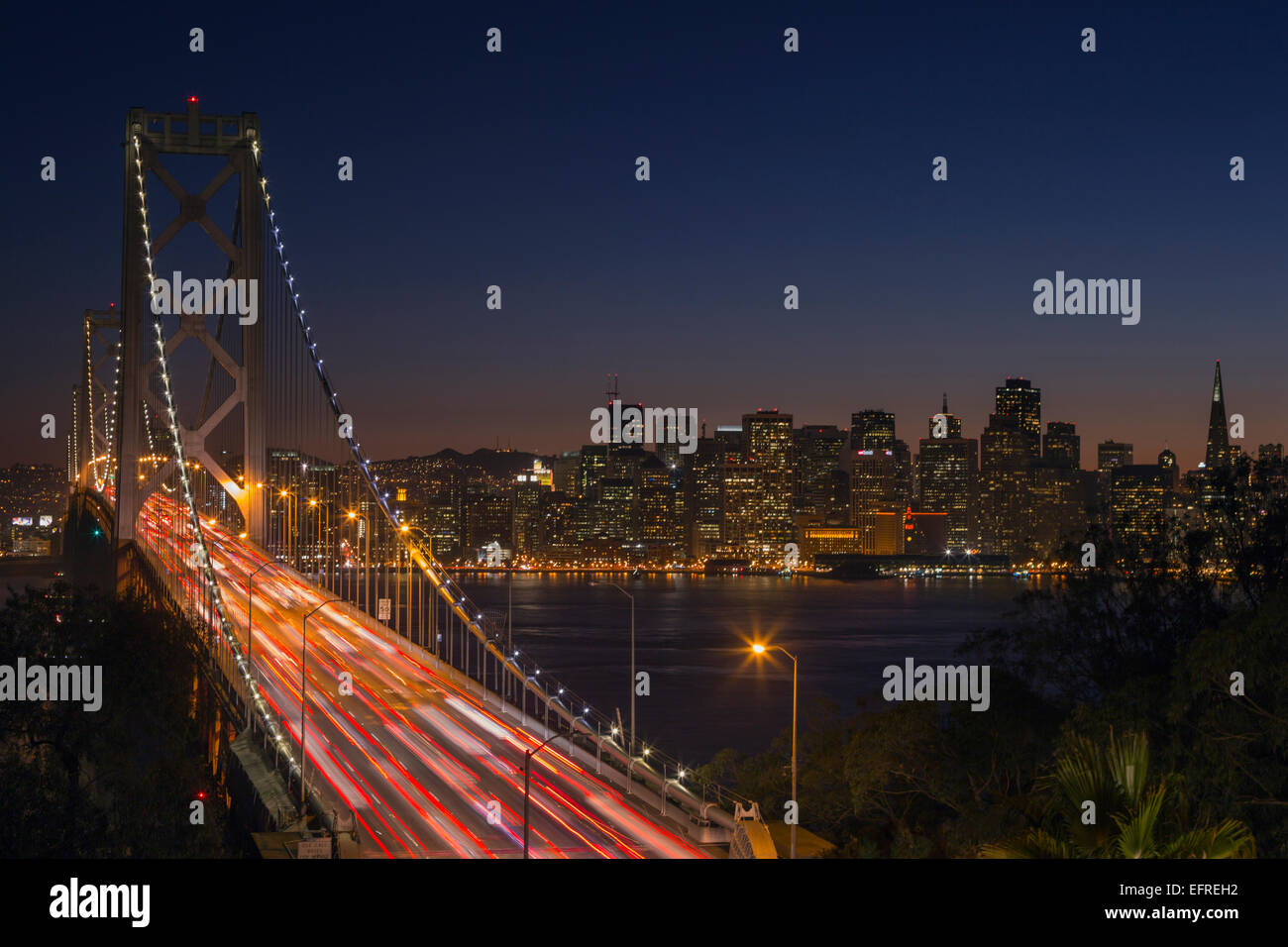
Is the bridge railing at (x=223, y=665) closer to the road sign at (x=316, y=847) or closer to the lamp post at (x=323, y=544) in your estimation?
the road sign at (x=316, y=847)

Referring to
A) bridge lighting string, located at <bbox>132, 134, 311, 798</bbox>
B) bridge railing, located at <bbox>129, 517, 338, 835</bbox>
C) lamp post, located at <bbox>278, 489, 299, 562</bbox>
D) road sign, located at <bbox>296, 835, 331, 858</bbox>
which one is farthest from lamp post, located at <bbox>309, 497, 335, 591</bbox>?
road sign, located at <bbox>296, 835, 331, 858</bbox>

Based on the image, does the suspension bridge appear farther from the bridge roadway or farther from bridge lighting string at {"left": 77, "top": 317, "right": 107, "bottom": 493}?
bridge lighting string at {"left": 77, "top": 317, "right": 107, "bottom": 493}

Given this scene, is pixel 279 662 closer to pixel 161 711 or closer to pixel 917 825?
pixel 161 711

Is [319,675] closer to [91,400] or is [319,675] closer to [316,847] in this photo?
[316,847]

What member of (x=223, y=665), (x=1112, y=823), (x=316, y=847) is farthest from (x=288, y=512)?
(x=1112, y=823)
